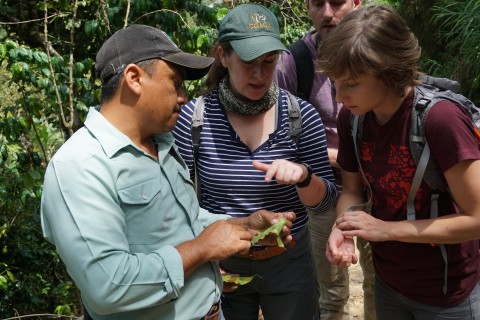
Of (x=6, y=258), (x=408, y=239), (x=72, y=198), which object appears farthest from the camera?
(x=6, y=258)

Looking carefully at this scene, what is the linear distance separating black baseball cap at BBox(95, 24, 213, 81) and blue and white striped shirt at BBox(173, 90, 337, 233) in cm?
58

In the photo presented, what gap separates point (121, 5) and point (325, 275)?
2.43 meters

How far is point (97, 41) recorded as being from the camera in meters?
4.04

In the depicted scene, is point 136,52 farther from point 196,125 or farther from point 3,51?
point 3,51

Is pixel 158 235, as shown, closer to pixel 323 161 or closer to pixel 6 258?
pixel 323 161

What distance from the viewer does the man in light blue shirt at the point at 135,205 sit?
1.68 metres

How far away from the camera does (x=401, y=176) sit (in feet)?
7.06

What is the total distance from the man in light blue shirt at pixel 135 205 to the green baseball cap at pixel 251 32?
38 cm

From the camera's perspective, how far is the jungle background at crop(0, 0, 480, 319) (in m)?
3.66

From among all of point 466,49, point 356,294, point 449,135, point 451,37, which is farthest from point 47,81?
point 451,37

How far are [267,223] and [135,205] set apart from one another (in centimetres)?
73

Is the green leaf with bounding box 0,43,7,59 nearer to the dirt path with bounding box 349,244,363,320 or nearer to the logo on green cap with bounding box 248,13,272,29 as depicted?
the logo on green cap with bounding box 248,13,272,29

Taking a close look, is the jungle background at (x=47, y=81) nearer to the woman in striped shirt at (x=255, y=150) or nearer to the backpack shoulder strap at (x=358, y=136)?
the woman in striped shirt at (x=255, y=150)

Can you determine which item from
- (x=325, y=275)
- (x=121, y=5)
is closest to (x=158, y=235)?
(x=325, y=275)
